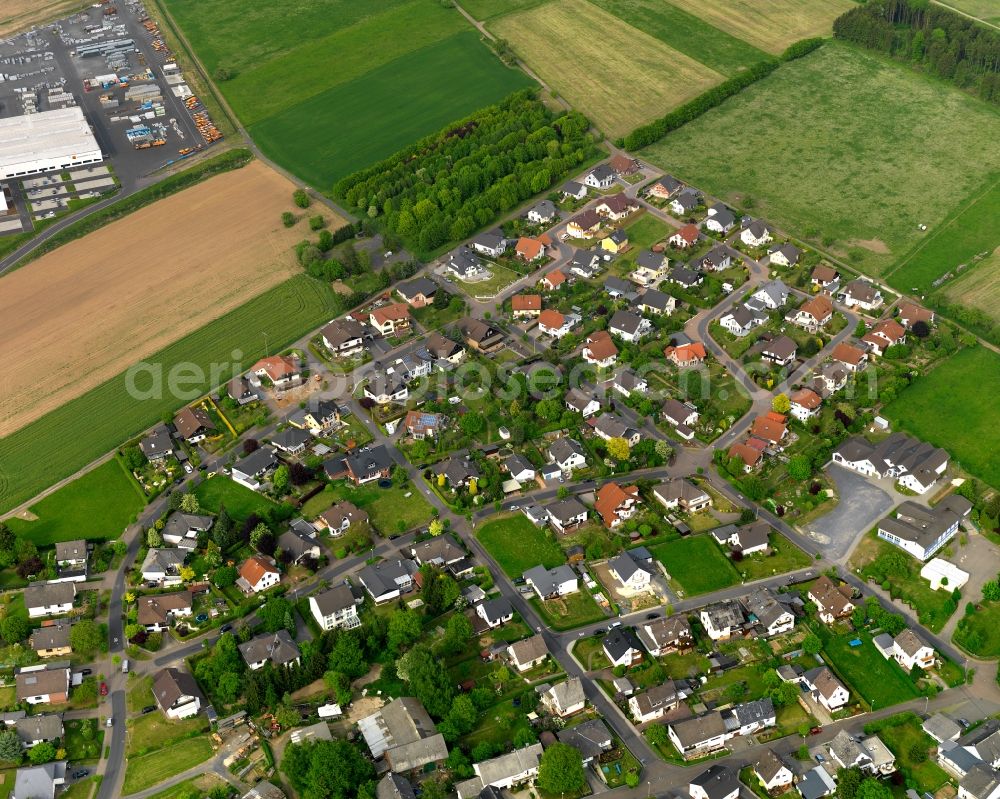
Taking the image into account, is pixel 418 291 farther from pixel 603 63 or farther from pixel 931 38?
pixel 931 38

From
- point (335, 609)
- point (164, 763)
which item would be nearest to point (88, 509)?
point (335, 609)

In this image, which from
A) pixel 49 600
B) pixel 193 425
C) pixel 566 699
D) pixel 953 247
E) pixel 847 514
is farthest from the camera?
pixel 953 247

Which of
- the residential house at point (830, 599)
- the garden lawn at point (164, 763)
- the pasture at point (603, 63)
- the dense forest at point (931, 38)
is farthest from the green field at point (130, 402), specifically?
the dense forest at point (931, 38)

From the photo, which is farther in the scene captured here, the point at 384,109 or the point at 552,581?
the point at 384,109

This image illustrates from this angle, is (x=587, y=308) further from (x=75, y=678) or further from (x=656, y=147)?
(x=75, y=678)

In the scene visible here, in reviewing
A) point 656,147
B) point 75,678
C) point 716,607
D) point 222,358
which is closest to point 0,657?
point 75,678

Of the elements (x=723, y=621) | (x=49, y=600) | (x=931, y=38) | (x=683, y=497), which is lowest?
(x=49, y=600)
